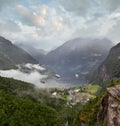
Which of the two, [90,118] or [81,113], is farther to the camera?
[81,113]

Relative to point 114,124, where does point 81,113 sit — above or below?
above

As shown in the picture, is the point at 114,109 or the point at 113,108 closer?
the point at 114,109

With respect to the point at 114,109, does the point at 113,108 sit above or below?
above

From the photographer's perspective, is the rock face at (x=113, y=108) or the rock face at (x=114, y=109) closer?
the rock face at (x=114, y=109)

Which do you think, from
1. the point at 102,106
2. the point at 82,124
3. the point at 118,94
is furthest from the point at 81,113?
the point at 118,94

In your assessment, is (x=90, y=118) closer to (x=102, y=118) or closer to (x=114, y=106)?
(x=102, y=118)

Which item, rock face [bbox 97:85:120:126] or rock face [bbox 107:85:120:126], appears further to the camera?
rock face [bbox 97:85:120:126]

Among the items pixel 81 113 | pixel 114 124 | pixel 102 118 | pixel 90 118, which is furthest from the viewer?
pixel 81 113

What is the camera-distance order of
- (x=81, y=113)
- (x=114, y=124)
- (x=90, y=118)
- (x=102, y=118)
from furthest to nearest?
(x=81, y=113), (x=90, y=118), (x=102, y=118), (x=114, y=124)

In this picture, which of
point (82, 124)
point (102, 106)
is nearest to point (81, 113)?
point (82, 124)
